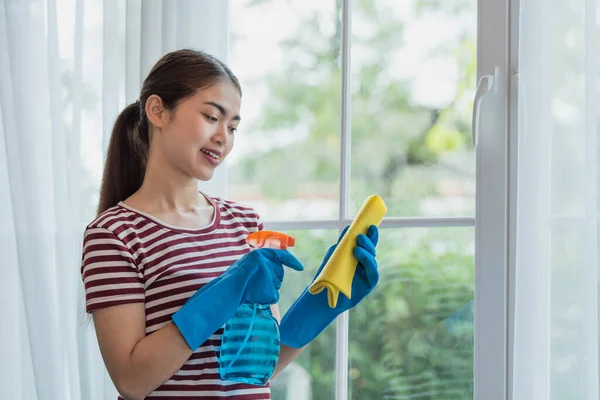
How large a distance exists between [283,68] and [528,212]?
658 mm

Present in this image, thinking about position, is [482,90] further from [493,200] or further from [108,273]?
[108,273]

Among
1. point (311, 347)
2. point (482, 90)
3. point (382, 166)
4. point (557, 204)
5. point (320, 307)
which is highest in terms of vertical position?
point (482, 90)

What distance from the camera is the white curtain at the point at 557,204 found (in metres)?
1.29

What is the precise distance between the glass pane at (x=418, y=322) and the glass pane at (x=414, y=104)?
76 mm

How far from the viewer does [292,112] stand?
5.81 feet

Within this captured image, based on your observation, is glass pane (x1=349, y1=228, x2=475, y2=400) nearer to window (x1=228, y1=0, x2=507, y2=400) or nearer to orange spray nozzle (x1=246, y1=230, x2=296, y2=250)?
window (x1=228, y1=0, x2=507, y2=400)

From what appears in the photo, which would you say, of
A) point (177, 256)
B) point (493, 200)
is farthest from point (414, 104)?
point (177, 256)

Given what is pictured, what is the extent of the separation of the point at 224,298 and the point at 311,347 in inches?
27.9

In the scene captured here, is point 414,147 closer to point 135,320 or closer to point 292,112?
point 292,112

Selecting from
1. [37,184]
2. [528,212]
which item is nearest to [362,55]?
[528,212]

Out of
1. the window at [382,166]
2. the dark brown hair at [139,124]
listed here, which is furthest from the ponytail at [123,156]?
the window at [382,166]

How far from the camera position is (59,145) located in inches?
62.9

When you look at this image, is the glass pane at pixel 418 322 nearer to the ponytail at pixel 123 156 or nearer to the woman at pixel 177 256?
the woman at pixel 177 256

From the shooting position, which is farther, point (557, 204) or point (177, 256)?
point (557, 204)
